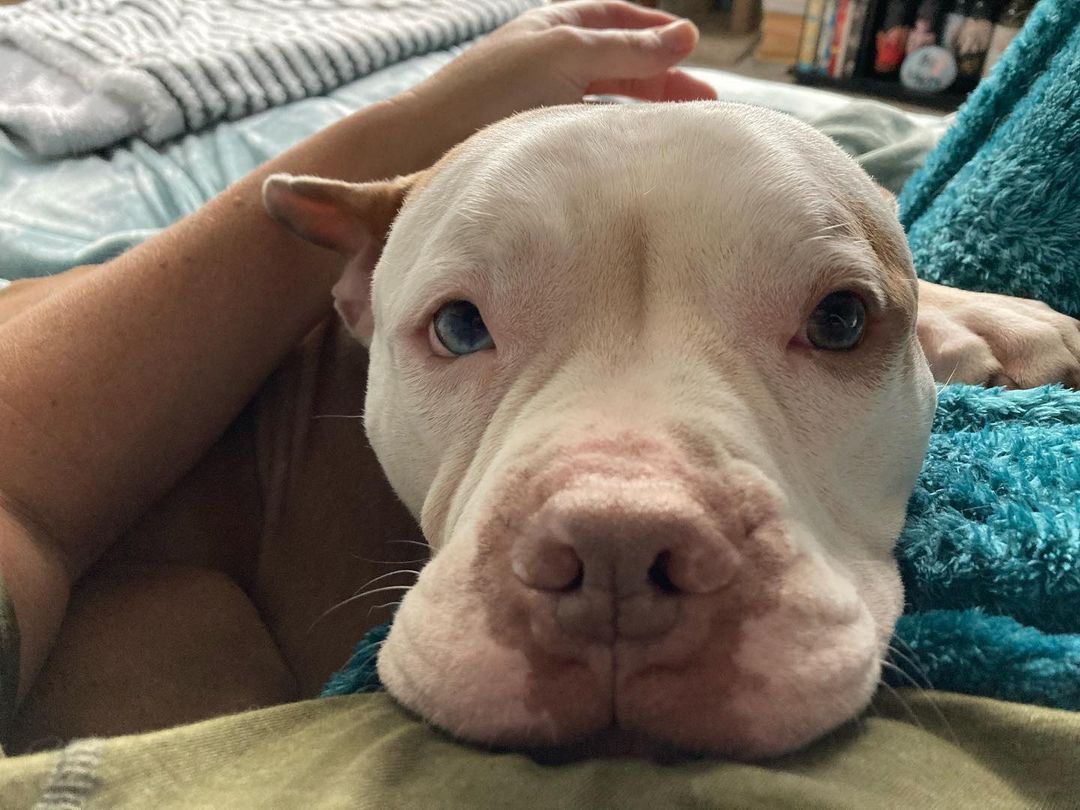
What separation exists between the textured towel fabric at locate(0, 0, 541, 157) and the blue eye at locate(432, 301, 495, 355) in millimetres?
2032

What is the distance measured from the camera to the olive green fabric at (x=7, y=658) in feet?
3.38

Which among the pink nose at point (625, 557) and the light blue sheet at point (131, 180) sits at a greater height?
the pink nose at point (625, 557)

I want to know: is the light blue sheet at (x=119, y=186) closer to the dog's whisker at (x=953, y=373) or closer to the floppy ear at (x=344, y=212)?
the floppy ear at (x=344, y=212)

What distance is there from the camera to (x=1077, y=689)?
31.6 inches

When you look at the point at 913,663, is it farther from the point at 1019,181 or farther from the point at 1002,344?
the point at 1019,181

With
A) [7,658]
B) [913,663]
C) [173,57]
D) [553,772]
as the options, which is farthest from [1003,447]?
[173,57]

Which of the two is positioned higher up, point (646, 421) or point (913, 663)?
point (646, 421)

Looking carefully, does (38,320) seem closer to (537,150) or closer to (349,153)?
(349,153)

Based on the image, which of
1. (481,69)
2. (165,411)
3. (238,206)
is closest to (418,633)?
(165,411)

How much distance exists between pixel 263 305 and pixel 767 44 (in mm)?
6148

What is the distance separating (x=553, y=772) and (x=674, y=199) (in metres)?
0.73

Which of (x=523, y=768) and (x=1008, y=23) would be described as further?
(x=1008, y=23)

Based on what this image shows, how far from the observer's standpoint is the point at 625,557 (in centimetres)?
76

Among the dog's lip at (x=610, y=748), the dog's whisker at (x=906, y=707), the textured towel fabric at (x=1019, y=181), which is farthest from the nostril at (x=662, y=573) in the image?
the textured towel fabric at (x=1019, y=181)
